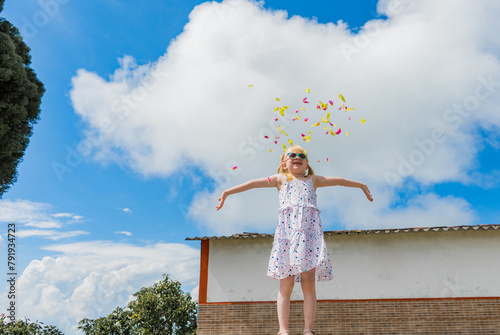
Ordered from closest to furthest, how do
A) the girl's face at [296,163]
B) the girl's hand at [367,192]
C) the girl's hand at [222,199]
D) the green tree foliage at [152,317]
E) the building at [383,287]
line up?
the girl's hand at [222,199] < the girl's face at [296,163] < the girl's hand at [367,192] < the building at [383,287] < the green tree foliage at [152,317]

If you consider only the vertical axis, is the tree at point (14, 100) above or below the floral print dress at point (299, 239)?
above

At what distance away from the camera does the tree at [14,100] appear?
882 cm

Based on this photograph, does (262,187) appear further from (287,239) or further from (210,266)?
(210,266)

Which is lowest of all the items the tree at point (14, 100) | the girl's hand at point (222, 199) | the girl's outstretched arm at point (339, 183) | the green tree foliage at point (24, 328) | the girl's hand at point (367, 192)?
the green tree foliage at point (24, 328)

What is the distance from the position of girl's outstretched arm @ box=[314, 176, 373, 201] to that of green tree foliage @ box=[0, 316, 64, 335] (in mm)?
10879

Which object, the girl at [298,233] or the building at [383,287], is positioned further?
the building at [383,287]

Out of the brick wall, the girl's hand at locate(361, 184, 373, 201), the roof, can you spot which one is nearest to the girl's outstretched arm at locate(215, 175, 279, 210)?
the girl's hand at locate(361, 184, 373, 201)

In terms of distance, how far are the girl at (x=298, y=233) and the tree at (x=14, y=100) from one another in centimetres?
659

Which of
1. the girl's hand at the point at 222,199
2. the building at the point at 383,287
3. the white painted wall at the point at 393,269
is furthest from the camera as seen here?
the white painted wall at the point at 393,269

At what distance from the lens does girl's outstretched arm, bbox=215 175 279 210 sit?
192 inches

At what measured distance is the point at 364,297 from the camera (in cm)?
923

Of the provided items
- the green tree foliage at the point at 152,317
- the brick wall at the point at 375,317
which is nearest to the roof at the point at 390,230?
the brick wall at the point at 375,317

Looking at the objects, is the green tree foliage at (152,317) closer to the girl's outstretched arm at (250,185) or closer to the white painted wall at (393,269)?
the white painted wall at (393,269)

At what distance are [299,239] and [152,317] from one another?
32.9ft
